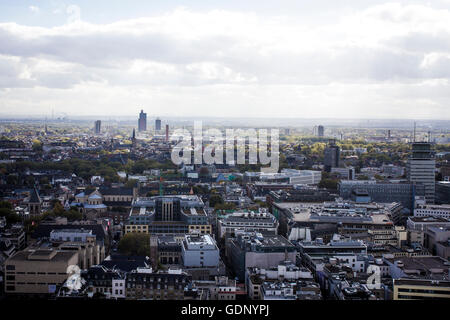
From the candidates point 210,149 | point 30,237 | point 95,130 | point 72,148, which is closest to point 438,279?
point 30,237

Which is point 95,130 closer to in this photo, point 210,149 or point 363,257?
point 210,149

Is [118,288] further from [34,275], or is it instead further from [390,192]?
[390,192]

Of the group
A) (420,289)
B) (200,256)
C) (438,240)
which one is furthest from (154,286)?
(438,240)

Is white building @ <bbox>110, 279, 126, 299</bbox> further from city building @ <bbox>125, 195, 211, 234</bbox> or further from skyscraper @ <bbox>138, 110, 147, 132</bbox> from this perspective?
skyscraper @ <bbox>138, 110, 147, 132</bbox>

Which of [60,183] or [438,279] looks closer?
[438,279]

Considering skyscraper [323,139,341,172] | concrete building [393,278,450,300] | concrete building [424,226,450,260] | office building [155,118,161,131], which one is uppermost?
office building [155,118,161,131]

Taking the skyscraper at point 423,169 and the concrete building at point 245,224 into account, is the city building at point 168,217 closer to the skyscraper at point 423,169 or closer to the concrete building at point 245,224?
the concrete building at point 245,224

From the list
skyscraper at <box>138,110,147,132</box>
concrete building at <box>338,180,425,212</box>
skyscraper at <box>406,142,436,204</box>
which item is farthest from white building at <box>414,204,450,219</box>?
skyscraper at <box>138,110,147,132</box>
